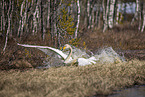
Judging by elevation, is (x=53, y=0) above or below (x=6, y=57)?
above

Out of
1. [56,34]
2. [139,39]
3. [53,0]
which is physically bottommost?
[139,39]

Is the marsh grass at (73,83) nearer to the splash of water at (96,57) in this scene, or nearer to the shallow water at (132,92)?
the shallow water at (132,92)

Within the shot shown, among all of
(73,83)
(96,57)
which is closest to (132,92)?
(73,83)

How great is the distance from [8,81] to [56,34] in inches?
245

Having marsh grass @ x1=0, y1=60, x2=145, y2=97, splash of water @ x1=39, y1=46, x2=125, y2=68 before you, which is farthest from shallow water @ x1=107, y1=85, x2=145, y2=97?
splash of water @ x1=39, y1=46, x2=125, y2=68

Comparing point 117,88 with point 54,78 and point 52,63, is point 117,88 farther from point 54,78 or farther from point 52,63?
point 52,63

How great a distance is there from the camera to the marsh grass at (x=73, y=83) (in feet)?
17.1

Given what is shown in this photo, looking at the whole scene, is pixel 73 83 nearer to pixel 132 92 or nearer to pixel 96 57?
pixel 132 92

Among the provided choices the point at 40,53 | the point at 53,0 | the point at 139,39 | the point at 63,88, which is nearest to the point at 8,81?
the point at 63,88

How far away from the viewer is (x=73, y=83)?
5840 millimetres

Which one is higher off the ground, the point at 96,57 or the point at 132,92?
the point at 96,57

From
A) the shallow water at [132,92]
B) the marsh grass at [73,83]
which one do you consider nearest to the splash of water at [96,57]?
the marsh grass at [73,83]

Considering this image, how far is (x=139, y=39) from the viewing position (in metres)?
17.4

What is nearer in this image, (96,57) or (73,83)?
(73,83)
